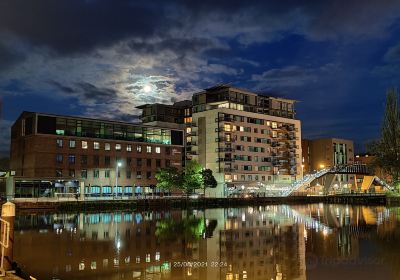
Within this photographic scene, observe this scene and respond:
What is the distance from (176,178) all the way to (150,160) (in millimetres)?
12280

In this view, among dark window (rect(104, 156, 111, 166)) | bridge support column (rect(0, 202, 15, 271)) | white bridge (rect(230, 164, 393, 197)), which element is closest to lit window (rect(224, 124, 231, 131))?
white bridge (rect(230, 164, 393, 197))

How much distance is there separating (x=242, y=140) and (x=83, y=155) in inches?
2084

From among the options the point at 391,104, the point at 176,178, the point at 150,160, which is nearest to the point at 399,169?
the point at 391,104

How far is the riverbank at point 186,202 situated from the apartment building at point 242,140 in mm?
16550

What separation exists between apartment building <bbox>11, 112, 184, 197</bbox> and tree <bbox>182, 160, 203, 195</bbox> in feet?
35.3

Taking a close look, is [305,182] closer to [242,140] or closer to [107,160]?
[242,140]

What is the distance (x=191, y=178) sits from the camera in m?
105

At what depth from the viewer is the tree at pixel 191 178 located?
343 ft

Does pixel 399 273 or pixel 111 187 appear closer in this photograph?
pixel 399 273

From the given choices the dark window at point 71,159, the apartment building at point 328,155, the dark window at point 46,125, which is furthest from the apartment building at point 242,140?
the dark window at point 46,125

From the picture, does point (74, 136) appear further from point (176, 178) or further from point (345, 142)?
point (345, 142)

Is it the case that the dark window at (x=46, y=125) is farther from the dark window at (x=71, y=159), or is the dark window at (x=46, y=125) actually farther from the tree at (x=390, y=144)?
the tree at (x=390, y=144)

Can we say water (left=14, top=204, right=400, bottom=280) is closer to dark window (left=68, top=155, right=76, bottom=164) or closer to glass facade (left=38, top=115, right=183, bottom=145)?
dark window (left=68, top=155, right=76, bottom=164)

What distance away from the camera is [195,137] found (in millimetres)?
136875
